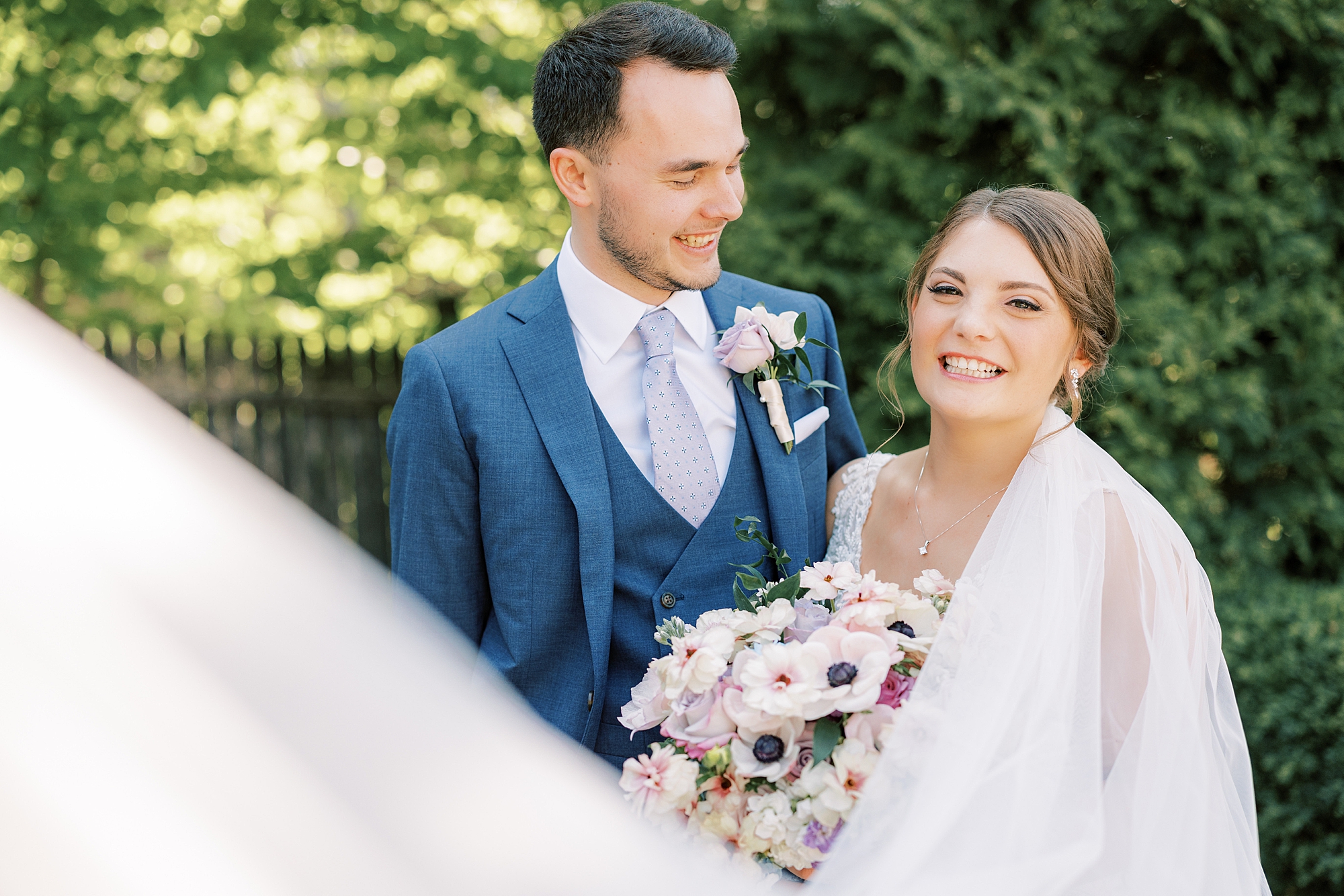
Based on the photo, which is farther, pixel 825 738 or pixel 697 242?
pixel 697 242

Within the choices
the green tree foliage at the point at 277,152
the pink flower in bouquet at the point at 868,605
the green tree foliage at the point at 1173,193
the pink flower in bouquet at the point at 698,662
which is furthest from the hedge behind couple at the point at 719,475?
the green tree foliage at the point at 277,152

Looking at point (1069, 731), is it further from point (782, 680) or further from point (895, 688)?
point (782, 680)

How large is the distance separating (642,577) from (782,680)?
632 mm

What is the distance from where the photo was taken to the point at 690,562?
2373 mm

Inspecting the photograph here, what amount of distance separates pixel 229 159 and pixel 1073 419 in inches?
174

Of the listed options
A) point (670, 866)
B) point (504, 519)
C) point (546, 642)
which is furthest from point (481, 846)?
point (504, 519)

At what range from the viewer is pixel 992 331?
2311 mm

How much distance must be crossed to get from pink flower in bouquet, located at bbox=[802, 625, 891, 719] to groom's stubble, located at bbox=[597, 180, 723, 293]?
3.24 ft

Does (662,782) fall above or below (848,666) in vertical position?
below

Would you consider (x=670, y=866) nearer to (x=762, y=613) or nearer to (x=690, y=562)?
(x=762, y=613)

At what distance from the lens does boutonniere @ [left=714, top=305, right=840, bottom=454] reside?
2.54 meters

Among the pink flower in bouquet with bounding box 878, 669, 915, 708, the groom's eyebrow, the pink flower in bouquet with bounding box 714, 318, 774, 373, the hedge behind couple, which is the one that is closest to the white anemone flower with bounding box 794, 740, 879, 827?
the pink flower in bouquet with bounding box 878, 669, 915, 708

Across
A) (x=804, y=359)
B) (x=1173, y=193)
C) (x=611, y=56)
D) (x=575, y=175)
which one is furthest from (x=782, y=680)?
(x=1173, y=193)

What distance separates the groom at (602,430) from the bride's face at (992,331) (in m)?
0.46
